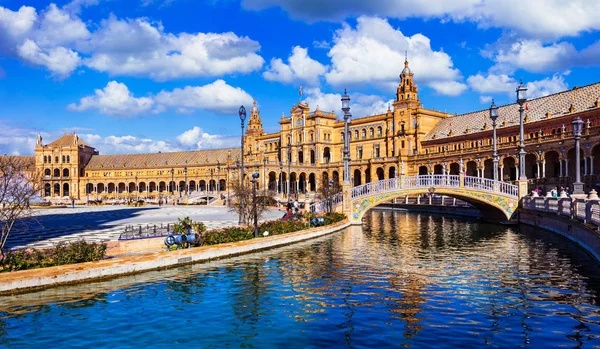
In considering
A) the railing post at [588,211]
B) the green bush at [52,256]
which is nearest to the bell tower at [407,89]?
the railing post at [588,211]

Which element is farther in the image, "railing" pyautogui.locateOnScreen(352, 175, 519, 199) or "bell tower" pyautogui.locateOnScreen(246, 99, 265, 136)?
"bell tower" pyautogui.locateOnScreen(246, 99, 265, 136)

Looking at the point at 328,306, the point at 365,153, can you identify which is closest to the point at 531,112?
the point at 365,153

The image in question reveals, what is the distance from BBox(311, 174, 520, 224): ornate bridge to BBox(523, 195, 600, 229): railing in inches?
60.1

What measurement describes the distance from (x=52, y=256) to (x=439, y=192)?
26859mm

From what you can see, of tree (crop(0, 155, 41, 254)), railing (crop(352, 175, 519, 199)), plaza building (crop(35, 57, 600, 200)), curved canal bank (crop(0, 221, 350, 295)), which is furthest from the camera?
plaza building (crop(35, 57, 600, 200))

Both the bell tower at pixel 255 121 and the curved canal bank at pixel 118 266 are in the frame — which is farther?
the bell tower at pixel 255 121

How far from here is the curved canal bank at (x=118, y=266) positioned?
14248 mm

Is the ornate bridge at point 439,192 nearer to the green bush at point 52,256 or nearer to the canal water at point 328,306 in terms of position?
the canal water at point 328,306

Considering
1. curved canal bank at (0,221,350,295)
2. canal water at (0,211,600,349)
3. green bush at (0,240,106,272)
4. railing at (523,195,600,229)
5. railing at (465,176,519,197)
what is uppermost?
railing at (465,176,519,197)

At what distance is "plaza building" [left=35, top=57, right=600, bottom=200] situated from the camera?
197 feet

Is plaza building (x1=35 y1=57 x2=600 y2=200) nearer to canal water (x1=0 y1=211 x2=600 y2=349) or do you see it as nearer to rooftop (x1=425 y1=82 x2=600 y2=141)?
rooftop (x1=425 y1=82 x2=600 y2=141)

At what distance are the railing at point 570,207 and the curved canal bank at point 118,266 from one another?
1363 cm

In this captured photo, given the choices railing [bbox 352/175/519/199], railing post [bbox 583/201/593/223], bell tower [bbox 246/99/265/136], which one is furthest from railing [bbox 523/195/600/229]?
bell tower [bbox 246/99/265/136]

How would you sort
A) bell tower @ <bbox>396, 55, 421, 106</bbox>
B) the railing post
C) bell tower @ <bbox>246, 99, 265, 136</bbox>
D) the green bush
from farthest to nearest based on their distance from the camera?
bell tower @ <bbox>246, 99, 265, 136</bbox>, bell tower @ <bbox>396, 55, 421, 106</bbox>, the railing post, the green bush
